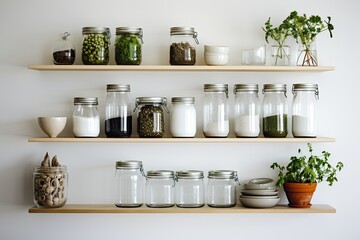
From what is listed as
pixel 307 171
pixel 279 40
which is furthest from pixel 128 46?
pixel 307 171

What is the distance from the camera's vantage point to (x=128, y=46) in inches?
133

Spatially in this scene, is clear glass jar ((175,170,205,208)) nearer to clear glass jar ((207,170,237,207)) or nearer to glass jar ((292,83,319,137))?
clear glass jar ((207,170,237,207))

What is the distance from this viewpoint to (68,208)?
11.2ft

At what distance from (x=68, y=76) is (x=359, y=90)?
1.61 meters

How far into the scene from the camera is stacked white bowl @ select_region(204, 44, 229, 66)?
11.1 feet

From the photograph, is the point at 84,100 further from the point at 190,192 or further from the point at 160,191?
the point at 190,192

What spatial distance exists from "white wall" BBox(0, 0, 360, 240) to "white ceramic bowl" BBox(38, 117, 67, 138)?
0.46 feet

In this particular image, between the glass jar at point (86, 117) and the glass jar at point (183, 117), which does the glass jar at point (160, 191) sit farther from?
the glass jar at point (86, 117)

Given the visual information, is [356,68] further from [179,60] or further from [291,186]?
[179,60]

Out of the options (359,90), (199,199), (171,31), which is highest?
(171,31)

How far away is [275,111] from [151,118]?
665 millimetres

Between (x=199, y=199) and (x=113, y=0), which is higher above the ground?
(x=113, y=0)

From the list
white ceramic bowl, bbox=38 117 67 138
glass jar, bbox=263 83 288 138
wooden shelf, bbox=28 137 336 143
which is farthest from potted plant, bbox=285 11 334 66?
white ceramic bowl, bbox=38 117 67 138

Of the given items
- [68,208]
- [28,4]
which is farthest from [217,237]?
[28,4]
